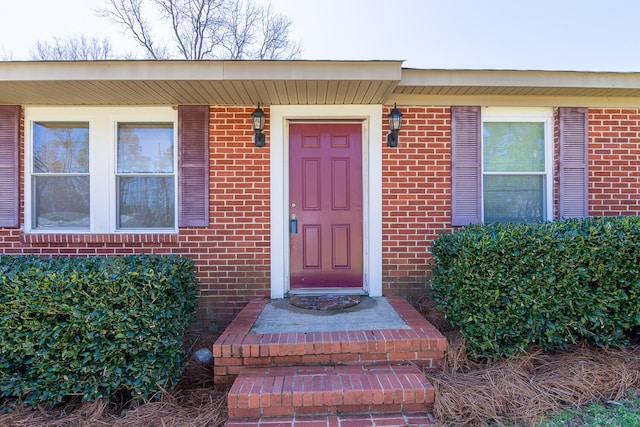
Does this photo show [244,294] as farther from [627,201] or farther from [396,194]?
[627,201]

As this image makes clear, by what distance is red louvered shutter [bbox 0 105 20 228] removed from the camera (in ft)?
12.1

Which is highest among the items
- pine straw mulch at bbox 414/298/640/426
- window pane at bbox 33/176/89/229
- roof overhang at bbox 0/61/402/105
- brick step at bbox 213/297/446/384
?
roof overhang at bbox 0/61/402/105

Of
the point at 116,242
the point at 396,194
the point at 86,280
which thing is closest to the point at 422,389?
the point at 396,194

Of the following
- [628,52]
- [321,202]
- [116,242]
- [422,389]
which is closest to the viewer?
[422,389]

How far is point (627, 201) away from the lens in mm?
3832

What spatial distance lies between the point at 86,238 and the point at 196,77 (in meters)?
2.18

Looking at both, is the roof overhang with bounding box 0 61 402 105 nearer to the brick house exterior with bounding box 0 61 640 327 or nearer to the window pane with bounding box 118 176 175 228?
the brick house exterior with bounding box 0 61 640 327

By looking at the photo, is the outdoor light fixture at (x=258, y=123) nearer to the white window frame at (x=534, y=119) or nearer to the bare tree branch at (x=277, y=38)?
the white window frame at (x=534, y=119)

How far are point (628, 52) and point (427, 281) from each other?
34.0 ft

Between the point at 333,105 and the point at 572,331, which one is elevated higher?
the point at 333,105

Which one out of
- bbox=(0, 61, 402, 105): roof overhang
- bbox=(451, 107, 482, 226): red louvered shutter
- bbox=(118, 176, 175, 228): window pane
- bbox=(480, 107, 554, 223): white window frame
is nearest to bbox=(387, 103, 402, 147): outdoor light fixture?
bbox=(0, 61, 402, 105): roof overhang

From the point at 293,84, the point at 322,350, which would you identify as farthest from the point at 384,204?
the point at 322,350

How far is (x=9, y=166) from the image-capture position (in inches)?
145

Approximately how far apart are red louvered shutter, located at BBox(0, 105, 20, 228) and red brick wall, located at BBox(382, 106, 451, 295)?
4.08m
